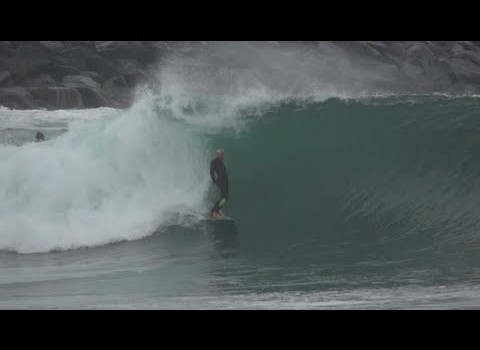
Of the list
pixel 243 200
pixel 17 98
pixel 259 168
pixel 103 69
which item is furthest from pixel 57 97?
pixel 243 200

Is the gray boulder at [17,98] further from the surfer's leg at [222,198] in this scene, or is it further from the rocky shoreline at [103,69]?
the surfer's leg at [222,198]

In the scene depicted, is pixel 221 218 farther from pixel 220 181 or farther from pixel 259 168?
pixel 259 168

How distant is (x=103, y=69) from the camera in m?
7.88

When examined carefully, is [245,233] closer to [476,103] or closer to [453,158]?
[453,158]

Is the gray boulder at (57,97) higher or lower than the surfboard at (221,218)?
higher

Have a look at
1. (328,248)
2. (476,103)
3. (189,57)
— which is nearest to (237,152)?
(189,57)

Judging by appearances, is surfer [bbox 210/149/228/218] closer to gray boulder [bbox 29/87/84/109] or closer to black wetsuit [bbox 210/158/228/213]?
black wetsuit [bbox 210/158/228/213]

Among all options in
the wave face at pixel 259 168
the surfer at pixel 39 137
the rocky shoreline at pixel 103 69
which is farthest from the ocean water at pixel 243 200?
the rocky shoreline at pixel 103 69

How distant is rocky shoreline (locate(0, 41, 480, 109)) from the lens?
22.6 feet

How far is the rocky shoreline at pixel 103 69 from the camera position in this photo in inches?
272

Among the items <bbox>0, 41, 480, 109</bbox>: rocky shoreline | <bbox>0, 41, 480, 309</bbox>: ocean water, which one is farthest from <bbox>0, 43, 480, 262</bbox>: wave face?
<bbox>0, 41, 480, 109</bbox>: rocky shoreline

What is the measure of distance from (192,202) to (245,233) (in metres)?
0.94

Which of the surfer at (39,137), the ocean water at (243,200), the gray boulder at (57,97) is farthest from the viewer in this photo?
the surfer at (39,137)

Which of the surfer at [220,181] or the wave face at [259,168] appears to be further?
the surfer at [220,181]
